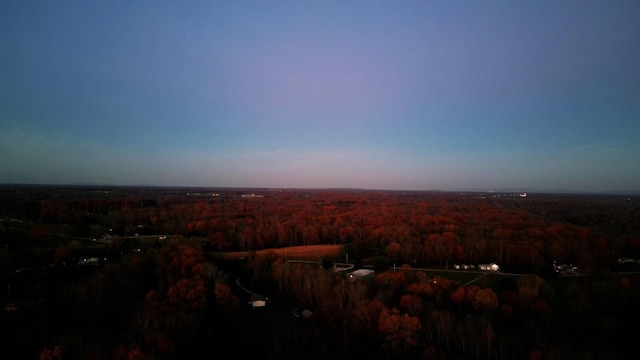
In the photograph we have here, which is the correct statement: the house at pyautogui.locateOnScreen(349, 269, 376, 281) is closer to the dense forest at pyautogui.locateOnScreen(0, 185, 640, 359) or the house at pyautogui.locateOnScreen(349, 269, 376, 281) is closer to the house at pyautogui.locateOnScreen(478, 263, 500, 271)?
the dense forest at pyautogui.locateOnScreen(0, 185, 640, 359)

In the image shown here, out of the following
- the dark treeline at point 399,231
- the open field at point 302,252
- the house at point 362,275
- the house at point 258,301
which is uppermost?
the dark treeline at point 399,231

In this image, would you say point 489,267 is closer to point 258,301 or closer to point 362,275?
point 362,275

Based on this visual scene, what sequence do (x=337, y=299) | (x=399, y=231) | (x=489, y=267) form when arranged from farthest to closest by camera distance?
(x=399, y=231), (x=489, y=267), (x=337, y=299)

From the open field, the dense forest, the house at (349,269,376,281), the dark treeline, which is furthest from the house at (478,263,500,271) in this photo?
the open field

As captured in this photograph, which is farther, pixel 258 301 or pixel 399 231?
pixel 399 231

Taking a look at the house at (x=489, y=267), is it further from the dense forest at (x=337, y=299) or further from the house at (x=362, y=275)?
the house at (x=362, y=275)

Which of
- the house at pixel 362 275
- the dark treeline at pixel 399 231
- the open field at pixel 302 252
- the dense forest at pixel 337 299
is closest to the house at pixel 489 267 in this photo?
the dense forest at pixel 337 299

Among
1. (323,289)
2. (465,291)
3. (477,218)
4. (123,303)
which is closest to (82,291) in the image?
(123,303)

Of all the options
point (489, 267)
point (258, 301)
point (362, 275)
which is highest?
point (362, 275)

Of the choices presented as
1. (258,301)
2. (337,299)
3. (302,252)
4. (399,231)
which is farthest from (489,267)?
(258,301)

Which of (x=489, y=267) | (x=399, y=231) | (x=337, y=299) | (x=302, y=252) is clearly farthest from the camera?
(x=399, y=231)
